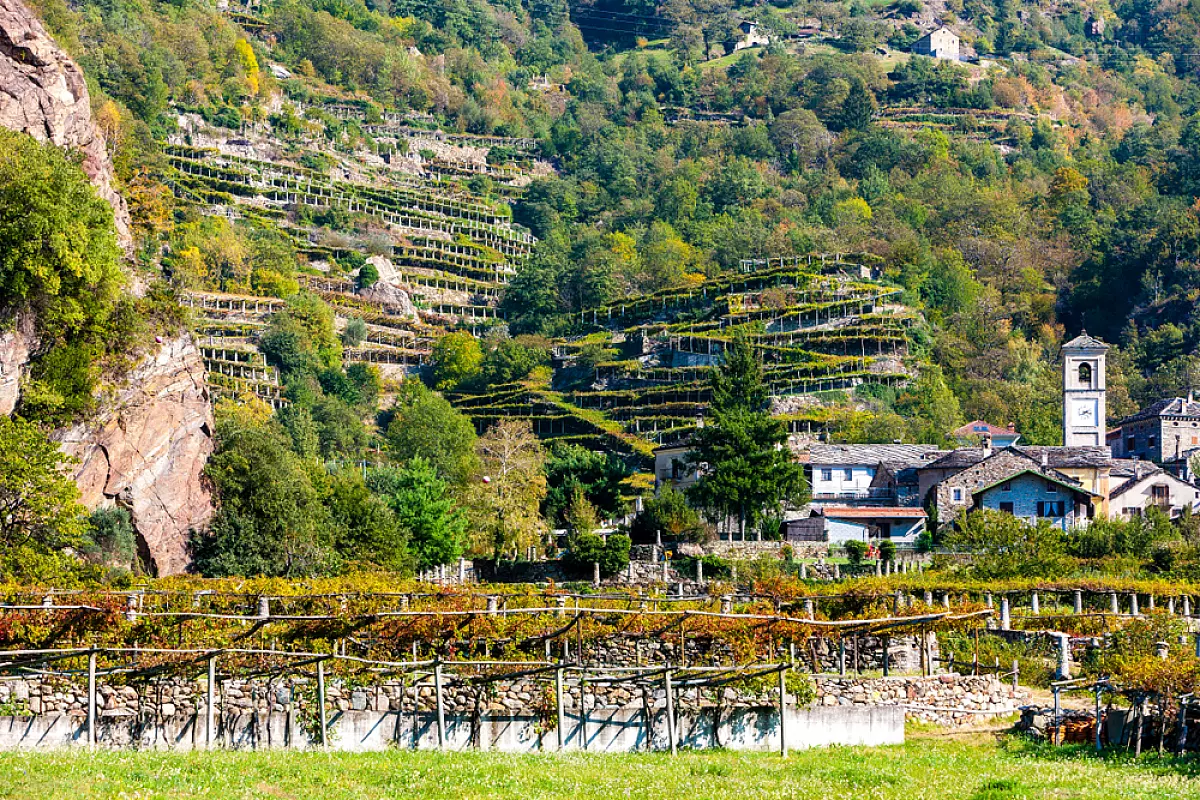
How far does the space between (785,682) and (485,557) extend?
44932mm

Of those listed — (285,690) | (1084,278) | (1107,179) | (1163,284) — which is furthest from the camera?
(1107,179)

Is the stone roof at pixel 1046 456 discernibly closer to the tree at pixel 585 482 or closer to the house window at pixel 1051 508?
the house window at pixel 1051 508

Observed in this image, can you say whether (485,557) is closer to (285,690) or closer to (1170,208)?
(285,690)

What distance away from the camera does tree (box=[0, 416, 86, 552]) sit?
5531 cm

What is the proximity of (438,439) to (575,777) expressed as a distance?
77839 millimetres

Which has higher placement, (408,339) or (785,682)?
(408,339)

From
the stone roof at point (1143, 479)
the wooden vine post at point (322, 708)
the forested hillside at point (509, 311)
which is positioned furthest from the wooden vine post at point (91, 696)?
the stone roof at point (1143, 479)

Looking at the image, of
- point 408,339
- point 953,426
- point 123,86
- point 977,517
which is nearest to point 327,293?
point 408,339

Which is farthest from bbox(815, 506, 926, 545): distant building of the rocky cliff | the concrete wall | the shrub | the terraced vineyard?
the concrete wall

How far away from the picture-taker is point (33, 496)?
55.6 m

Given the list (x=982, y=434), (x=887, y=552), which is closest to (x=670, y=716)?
(x=887, y=552)

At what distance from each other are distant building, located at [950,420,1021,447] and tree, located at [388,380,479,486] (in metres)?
30.4

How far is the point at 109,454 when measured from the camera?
209ft

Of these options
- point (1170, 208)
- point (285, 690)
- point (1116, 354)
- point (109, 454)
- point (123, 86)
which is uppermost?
point (123, 86)
